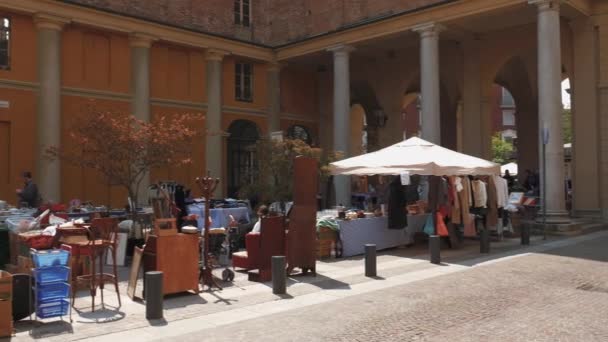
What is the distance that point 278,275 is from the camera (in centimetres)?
894

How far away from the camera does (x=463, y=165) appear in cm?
1371

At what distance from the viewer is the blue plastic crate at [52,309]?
6906 millimetres

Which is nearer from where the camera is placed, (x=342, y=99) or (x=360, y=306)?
(x=360, y=306)

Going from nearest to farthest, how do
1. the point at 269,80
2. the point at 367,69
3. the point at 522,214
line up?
the point at 522,214 → the point at 269,80 → the point at 367,69

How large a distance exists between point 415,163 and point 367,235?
6.94 feet

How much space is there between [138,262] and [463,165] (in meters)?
8.37

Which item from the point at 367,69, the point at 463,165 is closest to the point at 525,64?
the point at 367,69

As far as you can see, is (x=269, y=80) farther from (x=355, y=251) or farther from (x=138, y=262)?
(x=138, y=262)

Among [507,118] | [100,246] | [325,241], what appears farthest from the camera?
[507,118]

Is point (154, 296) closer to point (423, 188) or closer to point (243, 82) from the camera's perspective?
point (423, 188)

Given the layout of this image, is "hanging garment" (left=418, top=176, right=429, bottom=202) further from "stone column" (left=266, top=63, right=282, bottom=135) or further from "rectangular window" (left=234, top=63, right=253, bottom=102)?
"rectangular window" (left=234, top=63, right=253, bottom=102)

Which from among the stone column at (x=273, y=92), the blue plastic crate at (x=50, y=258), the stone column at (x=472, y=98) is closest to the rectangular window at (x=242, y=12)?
the stone column at (x=273, y=92)

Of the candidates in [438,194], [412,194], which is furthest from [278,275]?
[412,194]

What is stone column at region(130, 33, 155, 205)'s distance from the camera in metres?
21.0
